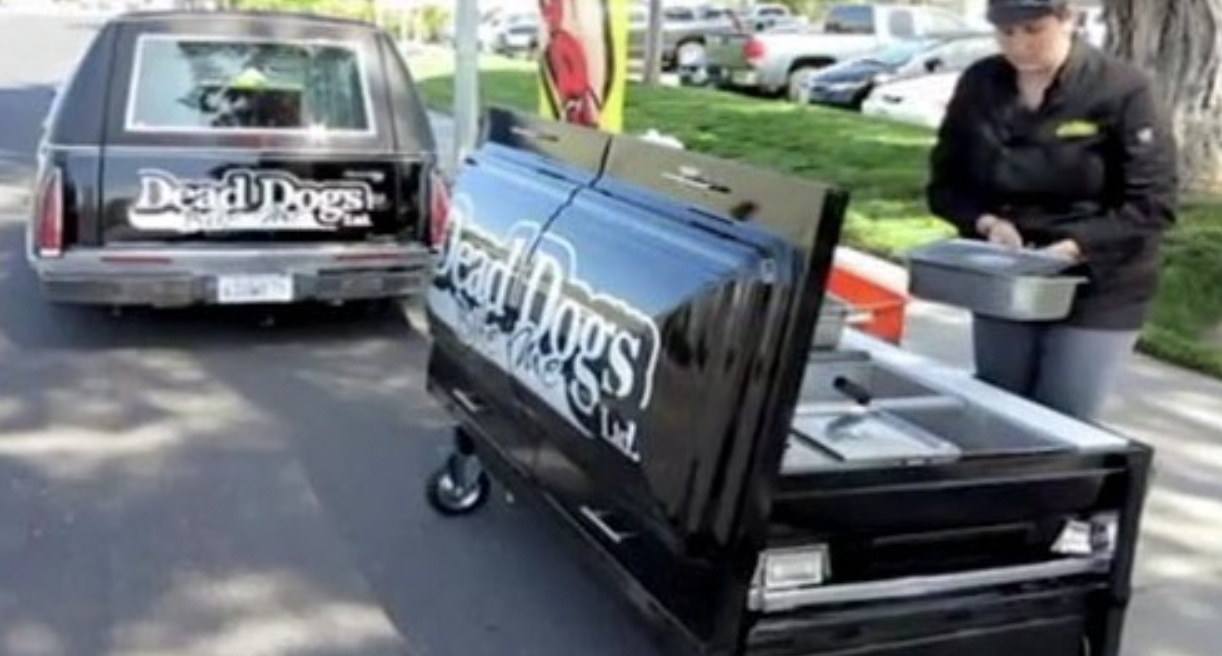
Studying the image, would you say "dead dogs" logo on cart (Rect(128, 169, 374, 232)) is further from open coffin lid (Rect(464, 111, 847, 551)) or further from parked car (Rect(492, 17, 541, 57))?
parked car (Rect(492, 17, 541, 57))

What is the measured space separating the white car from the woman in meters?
12.4

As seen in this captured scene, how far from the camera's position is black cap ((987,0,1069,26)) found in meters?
3.47

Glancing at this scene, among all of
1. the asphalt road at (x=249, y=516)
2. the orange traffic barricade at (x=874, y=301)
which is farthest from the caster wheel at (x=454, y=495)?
the orange traffic barricade at (x=874, y=301)

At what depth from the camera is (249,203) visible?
261 inches

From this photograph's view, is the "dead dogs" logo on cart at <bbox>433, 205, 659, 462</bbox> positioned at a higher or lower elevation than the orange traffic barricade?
higher

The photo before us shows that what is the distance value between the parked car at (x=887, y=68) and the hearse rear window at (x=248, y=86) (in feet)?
43.7

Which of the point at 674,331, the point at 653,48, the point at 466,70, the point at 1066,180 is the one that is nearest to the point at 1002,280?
the point at 1066,180

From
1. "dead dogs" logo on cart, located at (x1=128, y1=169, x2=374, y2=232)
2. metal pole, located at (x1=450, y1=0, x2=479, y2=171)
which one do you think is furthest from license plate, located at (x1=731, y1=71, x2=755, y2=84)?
"dead dogs" logo on cart, located at (x1=128, y1=169, x2=374, y2=232)

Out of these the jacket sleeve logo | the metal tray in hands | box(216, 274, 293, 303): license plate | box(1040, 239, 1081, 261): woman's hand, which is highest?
the jacket sleeve logo

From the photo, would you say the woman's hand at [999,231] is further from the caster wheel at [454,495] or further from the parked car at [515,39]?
the parked car at [515,39]

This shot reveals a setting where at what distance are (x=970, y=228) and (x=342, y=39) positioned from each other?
423cm

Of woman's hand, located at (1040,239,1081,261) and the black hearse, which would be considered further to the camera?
woman's hand, located at (1040,239,1081,261)

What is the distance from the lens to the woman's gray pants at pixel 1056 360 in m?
3.74

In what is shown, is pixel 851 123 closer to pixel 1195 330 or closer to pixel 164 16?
pixel 1195 330
